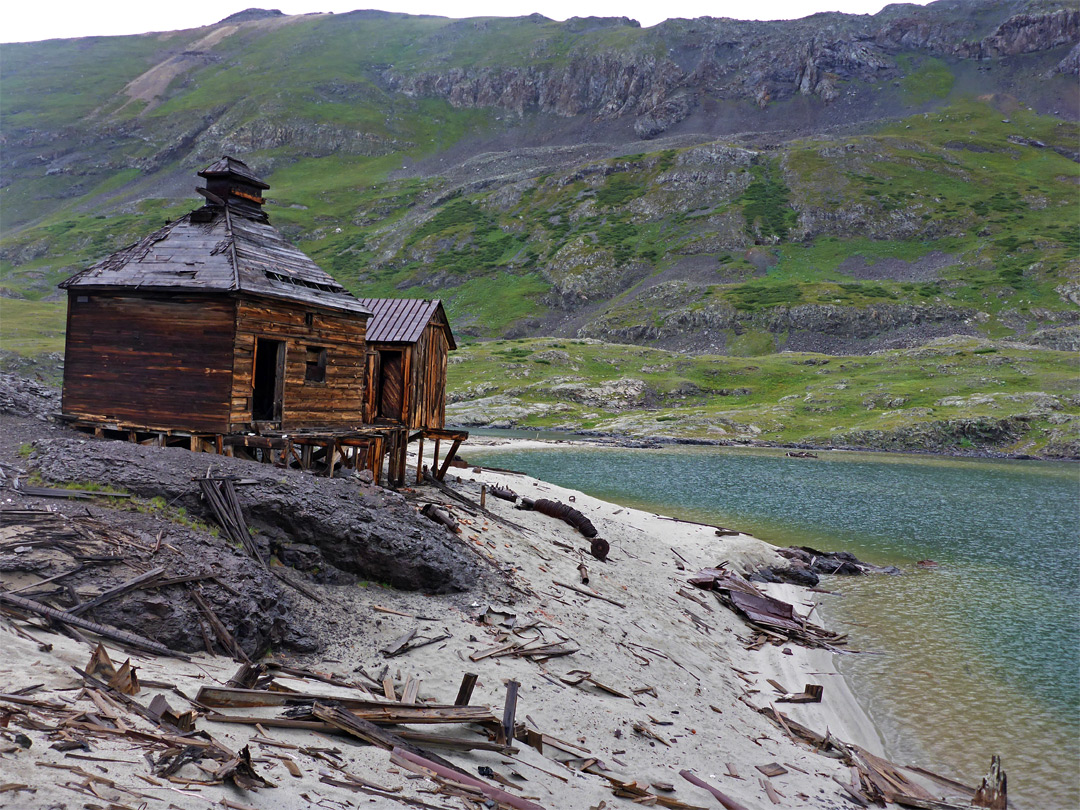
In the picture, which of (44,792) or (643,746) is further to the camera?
(643,746)

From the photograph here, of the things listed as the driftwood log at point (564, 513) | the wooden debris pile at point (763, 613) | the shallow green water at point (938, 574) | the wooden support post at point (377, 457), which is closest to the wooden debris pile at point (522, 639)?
the shallow green water at point (938, 574)

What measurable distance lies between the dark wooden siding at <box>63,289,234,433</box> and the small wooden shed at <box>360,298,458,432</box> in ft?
27.2

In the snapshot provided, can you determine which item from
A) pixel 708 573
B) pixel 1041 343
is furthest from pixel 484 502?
pixel 1041 343

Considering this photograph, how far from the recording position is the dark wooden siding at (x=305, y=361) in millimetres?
19984

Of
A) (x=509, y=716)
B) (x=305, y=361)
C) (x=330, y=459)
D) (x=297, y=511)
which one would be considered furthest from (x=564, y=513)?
(x=509, y=716)

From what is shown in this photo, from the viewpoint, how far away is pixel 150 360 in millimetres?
20391

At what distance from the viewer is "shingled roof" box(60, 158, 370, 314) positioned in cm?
1998

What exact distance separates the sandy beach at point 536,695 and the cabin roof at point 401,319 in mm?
9363

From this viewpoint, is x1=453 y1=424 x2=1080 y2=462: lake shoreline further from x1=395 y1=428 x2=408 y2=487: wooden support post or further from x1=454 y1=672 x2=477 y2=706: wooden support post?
x1=454 y1=672 x2=477 y2=706: wooden support post

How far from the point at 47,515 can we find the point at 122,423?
11095mm

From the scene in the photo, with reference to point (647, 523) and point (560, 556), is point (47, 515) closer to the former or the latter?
point (560, 556)

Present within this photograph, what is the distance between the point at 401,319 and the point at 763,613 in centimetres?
1796

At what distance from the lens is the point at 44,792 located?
540 centimetres

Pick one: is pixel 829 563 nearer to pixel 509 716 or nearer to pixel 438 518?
pixel 438 518
